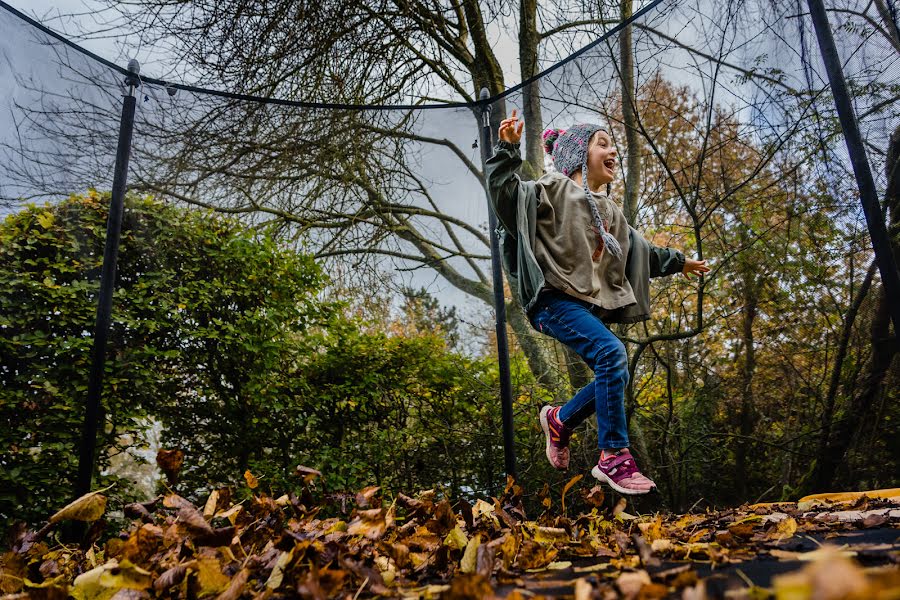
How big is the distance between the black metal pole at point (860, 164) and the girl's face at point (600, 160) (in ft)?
2.44

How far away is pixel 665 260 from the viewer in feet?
7.06

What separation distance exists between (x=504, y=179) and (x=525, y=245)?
0.77ft

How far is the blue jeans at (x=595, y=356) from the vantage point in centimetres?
168

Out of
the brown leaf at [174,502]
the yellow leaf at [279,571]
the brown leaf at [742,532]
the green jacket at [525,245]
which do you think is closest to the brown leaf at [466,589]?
the yellow leaf at [279,571]

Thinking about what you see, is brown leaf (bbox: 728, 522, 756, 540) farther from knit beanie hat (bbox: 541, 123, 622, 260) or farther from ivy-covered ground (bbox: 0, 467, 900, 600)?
knit beanie hat (bbox: 541, 123, 622, 260)

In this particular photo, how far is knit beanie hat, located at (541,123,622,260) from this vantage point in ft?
6.48

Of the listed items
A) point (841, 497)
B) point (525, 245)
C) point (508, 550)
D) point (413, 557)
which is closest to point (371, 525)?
point (413, 557)

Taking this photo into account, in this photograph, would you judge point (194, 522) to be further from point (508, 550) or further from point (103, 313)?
point (103, 313)

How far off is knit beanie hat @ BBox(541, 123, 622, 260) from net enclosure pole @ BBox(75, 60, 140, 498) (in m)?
1.68

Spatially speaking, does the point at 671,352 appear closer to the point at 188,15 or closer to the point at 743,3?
the point at 743,3

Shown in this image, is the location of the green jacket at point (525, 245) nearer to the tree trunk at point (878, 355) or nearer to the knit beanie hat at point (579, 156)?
the knit beanie hat at point (579, 156)

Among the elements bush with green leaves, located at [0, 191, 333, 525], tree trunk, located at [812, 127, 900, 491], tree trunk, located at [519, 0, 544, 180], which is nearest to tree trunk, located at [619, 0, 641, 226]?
tree trunk, located at [519, 0, 544, 180]

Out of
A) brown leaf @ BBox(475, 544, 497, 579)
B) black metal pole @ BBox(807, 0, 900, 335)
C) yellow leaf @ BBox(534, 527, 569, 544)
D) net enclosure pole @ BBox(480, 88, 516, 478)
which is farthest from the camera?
net enclosure pole @ BBox(480, 88, 516, 478)

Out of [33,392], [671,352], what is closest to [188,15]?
[33,392]
